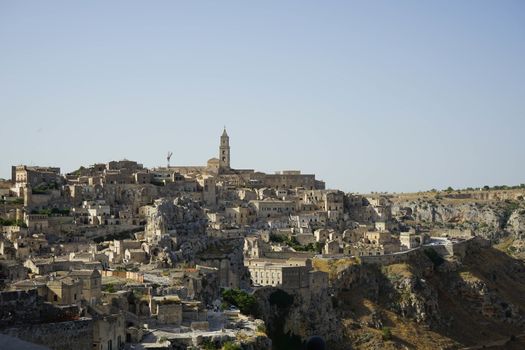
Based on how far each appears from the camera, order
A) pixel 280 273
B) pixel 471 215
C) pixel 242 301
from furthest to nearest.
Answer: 1. pixel 471 215
2. pixel 280 273
3. pixel 242 301

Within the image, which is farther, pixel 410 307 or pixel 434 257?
pixel 434 257

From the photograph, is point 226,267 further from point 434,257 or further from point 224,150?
point 224,150

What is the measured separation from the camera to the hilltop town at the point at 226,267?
3509 centimetres

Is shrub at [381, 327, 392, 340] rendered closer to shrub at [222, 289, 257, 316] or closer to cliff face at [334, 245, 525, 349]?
cliff face at [334, 245, 525, 349]

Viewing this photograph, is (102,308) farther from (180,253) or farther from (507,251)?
(507,251)

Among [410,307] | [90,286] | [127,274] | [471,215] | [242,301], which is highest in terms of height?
[471,215]

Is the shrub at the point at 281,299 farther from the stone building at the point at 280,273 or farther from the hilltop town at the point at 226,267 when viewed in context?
the stone building at the point at 280,273

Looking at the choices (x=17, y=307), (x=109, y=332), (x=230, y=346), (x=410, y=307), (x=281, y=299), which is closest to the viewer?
(x=17, y=307)

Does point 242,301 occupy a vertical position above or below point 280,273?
below

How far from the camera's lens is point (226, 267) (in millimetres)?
53156

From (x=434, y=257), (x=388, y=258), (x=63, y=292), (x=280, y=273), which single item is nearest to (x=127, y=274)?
(x=280, y=273)

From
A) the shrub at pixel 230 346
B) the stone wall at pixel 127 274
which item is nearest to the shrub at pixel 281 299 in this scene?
the stone wall at pixel 127 274

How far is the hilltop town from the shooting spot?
35094mm

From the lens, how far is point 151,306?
38.4 m
